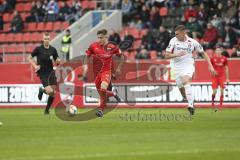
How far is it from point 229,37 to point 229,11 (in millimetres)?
1752

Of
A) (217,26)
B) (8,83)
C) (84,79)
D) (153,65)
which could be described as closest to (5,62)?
(8,83)

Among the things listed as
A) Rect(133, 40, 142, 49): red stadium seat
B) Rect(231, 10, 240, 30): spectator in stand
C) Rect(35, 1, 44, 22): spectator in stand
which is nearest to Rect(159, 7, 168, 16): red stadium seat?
Rect(133, 40, 142, 49): red stadium seat

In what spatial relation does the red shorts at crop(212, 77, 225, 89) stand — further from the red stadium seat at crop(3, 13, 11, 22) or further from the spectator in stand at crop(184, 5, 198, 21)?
the red stadium seat at crop(3, 13, 11, 22)

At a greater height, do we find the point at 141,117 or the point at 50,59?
the point at 50,59

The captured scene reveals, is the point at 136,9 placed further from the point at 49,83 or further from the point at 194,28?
the point at 49,83

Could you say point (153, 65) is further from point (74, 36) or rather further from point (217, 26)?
point (74, 36)

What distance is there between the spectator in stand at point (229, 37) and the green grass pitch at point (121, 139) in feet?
35.9

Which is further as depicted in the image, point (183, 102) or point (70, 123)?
point (183, 102)

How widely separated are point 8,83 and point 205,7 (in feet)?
30.9

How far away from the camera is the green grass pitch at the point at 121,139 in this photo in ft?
37.0

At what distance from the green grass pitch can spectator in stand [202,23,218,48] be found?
433 inches

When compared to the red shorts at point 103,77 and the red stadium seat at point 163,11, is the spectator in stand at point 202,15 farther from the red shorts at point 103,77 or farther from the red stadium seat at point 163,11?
the red shorts at point 103,77

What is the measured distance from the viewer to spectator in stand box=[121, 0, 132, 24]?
35.5m

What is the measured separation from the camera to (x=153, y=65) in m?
27.7
